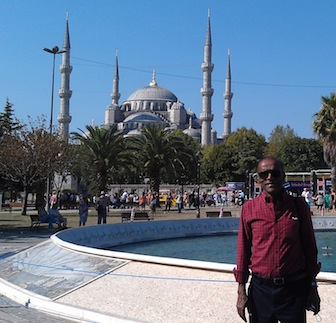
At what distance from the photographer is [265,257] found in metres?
3.34

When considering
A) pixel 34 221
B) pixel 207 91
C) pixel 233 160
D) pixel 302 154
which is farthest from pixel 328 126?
pixel 207 91

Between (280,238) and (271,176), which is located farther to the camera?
(271,176)

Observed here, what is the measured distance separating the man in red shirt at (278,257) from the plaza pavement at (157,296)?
6.27 feet

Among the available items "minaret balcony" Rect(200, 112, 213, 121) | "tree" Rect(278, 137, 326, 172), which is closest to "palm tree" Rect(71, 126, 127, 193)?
"tree" Rect(278, 137, 326, 172)

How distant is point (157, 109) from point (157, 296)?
116 m

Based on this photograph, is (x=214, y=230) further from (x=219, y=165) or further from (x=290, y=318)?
(x=219, y=165)

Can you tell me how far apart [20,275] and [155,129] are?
2475cm

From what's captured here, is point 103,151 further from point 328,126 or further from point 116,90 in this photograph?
point 116,90

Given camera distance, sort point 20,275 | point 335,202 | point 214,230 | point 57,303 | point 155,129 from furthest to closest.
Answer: point 155,129, point 335,202, point 214,230, point 20,275, point 57,303

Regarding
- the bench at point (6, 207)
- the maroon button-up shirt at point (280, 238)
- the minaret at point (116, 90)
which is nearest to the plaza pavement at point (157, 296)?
the maroon button-up shirt at point (280, 238)

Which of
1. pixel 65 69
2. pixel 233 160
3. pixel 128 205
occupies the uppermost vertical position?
pixel 65 69

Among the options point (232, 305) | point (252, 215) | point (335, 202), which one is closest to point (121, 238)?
point (232, 305)

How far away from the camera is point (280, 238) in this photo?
3289 mm

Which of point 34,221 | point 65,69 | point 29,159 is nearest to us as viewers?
point 34,221
